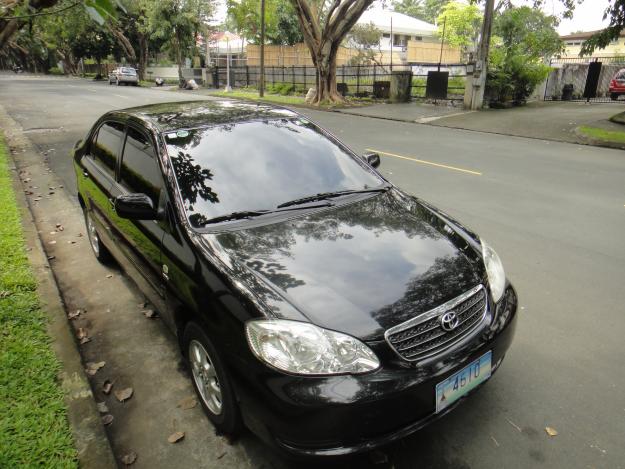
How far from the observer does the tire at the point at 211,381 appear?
2389 millimetres

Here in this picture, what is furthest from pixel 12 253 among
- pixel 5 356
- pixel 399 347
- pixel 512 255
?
pixel 512 255

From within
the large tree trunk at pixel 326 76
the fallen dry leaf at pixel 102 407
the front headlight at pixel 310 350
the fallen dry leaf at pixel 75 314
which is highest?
the large tree trunk at pixel 326 76

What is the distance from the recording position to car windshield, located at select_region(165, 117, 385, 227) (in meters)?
2.98

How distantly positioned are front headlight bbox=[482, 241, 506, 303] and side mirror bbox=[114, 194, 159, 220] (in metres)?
2.05

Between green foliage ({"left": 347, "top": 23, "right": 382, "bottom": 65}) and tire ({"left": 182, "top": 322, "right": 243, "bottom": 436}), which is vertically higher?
green foliage ({"left": 347, "top": 23, "right": 382, "bottom": 65})

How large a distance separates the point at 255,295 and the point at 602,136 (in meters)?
12.9

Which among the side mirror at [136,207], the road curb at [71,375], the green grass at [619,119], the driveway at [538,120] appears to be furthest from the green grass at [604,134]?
the road curb at [71,375]

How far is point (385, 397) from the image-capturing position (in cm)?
202

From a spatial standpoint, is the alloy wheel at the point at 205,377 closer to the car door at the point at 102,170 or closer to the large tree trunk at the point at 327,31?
the car door at the point at 102,170

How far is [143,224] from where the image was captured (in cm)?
319

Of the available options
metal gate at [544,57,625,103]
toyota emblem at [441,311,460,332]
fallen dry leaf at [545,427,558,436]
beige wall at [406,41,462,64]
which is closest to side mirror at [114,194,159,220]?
toyota emblem at [441,311,460,332]

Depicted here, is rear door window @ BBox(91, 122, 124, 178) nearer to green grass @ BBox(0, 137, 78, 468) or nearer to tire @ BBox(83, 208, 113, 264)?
tire @ BBox(83, 208, 113, 264)

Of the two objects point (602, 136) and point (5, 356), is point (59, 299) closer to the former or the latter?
point (5, 356)

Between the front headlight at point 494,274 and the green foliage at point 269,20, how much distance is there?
35.0 meters
